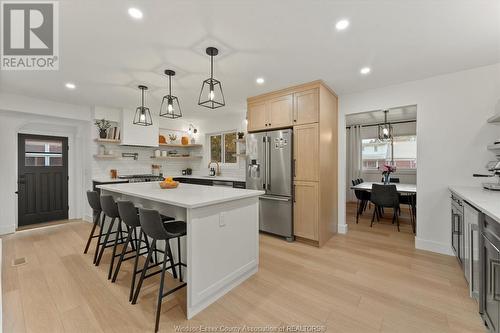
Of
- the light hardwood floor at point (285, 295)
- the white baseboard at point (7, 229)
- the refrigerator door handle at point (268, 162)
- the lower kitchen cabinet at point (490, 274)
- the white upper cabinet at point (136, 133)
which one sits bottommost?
the light hardwood floor at point (285, 295)

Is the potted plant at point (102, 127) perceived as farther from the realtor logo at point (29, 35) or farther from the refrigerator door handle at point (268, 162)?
the refrigerator door handle at point (268, 162)

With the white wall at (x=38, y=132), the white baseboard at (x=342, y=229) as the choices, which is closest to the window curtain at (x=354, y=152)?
the white baseboard at (x=342, y=229)

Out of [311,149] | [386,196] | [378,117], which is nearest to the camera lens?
[311,149]

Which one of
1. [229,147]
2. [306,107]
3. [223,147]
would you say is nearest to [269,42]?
[306,107]

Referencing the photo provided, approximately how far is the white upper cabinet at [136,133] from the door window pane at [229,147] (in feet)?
5.86

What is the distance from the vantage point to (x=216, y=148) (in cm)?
649

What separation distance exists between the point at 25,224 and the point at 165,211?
4093 mm

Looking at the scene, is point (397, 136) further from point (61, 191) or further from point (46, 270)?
point (61, 191)

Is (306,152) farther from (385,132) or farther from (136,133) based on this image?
(136,133)

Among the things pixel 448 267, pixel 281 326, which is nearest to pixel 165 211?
pixel 281 326

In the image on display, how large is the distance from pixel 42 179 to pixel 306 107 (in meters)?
5.48

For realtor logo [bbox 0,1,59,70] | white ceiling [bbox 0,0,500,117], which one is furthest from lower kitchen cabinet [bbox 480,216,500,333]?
realtor logo [bbox 0,1,59,70]

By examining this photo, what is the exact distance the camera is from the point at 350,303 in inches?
84.2

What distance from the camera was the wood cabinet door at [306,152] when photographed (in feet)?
11.4
